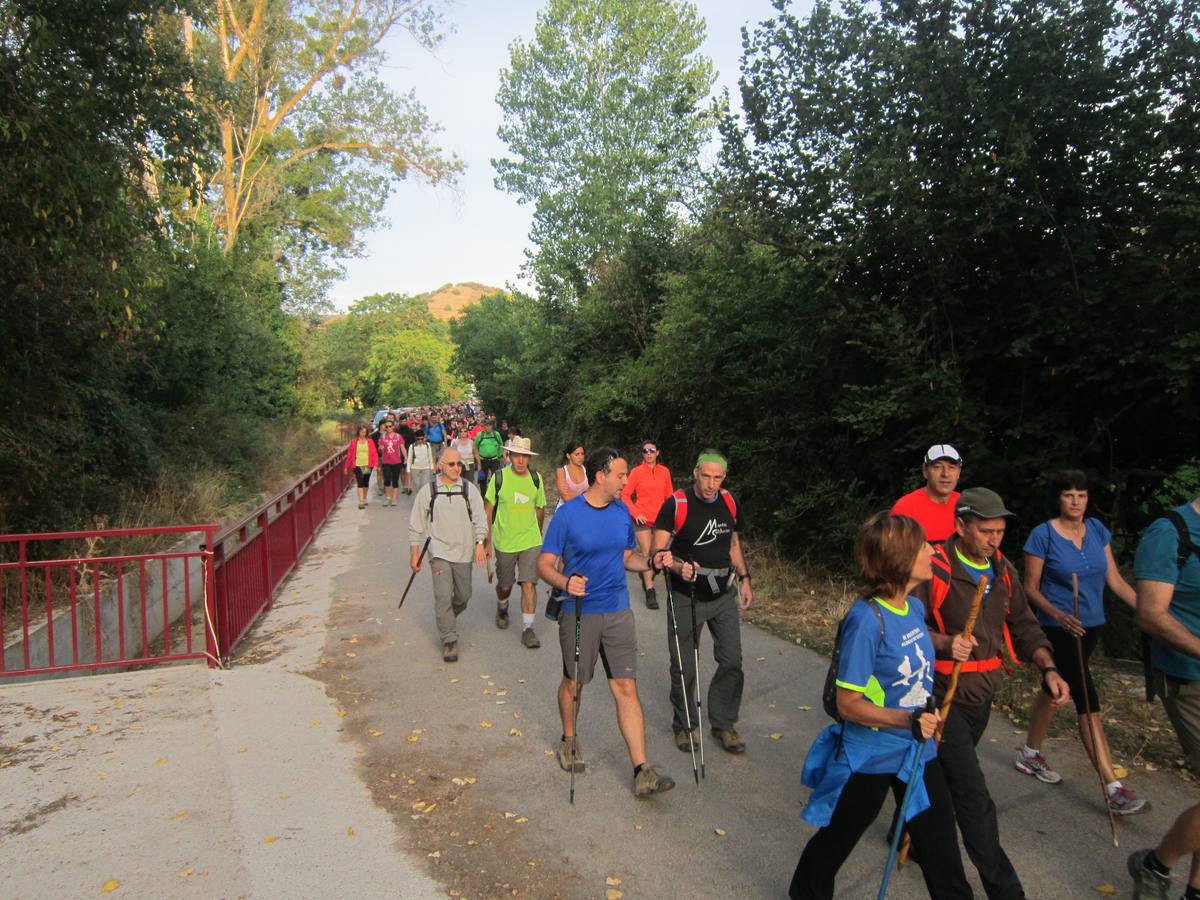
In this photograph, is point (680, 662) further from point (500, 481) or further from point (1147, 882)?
point (500, 481)

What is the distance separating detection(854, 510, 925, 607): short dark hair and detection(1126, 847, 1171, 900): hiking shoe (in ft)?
5.19

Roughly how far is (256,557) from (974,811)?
7.18 metres

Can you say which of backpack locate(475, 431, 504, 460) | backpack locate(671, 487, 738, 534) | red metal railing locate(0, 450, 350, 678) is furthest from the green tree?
backpack locate(671, 487, 738, 534)

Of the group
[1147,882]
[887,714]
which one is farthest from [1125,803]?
[887,714]

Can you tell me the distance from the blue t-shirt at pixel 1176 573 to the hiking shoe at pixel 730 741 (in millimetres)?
2324

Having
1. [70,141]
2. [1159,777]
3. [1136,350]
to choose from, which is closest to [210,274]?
[70,141]

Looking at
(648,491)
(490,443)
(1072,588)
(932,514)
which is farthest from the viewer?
(490,443)

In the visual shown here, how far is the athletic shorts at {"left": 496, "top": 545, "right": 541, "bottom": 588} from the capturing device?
7.85 metres

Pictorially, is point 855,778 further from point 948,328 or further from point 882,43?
point 882,43

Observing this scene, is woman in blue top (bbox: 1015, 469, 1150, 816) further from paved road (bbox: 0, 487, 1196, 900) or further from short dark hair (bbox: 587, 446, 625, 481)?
short dark hair (bbox: 587, 446, 625, 481)

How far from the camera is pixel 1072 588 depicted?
167 inches

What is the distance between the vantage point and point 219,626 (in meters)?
6.72

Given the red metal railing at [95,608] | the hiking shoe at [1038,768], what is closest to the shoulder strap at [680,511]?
the hiking shoe at [1038,768]

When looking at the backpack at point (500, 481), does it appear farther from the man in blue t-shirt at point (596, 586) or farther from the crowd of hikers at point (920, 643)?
the man in blue t-shirt at point (596, 586)
